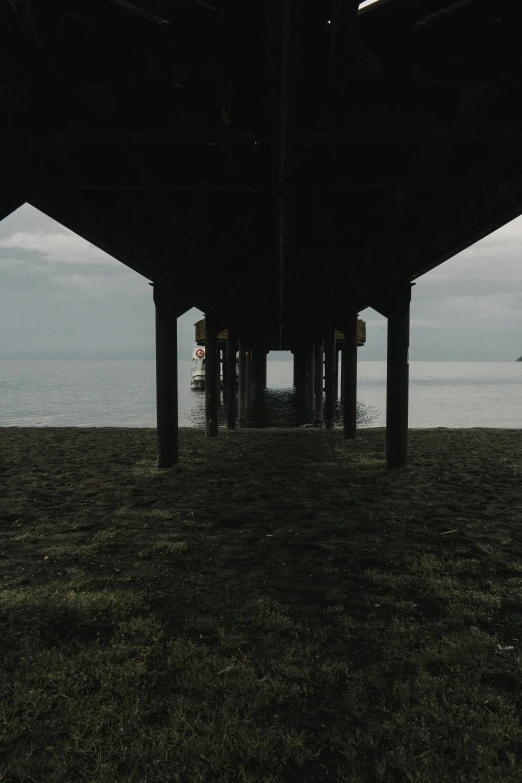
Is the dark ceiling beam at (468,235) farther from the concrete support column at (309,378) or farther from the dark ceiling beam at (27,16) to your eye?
the concrete support column at (309,378)

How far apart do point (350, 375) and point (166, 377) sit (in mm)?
6795

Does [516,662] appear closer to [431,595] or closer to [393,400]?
[431,595]

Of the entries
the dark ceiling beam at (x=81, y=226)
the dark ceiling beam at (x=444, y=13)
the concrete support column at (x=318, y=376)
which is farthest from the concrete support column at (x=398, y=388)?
the concrete support column at (x=318, y=376)

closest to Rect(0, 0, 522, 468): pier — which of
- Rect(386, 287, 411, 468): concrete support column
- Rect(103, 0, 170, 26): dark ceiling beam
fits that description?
Rect(103, 0, 170, 26): dark ceiling beam

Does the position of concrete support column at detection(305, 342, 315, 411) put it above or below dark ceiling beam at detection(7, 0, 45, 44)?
below

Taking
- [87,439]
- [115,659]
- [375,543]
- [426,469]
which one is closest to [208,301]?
[87,439]

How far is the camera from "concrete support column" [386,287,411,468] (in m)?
10.3

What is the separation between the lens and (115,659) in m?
3.33

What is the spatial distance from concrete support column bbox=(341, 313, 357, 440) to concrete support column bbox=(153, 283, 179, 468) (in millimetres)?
6266

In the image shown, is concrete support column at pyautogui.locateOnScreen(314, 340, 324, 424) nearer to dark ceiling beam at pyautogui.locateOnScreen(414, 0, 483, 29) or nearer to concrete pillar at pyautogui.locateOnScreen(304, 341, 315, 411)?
concrete pillar at pyautogui.locateOnScreen(304, 341, 315, 411)

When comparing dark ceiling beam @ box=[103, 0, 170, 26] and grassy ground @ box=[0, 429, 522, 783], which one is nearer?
grassy ground @ box=[0, 429, 522, 783]

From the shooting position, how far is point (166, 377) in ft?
34.7

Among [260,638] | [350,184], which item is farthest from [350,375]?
[260,638]

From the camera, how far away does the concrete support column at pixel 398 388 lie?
1033cm
